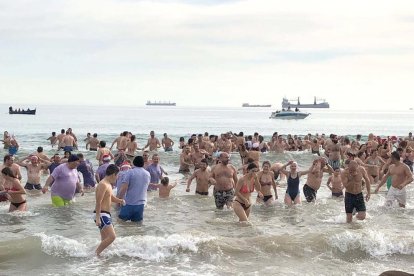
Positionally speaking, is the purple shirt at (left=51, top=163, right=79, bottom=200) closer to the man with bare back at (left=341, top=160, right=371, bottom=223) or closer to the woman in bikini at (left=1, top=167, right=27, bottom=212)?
the woman in bikini at (left=1, top=167, right=27, bottom=212)

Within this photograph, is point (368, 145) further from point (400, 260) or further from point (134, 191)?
point (134, 191)

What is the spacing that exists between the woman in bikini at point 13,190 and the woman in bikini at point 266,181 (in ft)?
17.8

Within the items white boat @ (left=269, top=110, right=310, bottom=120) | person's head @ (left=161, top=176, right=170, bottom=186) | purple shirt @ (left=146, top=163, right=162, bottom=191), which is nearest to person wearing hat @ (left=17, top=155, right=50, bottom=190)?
purple shirt @ (left=146, top=163, right=162, bottom=191)

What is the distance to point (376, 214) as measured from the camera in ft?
39.1

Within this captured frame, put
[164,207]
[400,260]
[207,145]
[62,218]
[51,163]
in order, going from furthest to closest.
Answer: [207,145], [51,163], [164,207], [62,218], [400,260]

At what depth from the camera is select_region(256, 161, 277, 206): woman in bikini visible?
483 inches

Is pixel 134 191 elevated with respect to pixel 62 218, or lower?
elevated

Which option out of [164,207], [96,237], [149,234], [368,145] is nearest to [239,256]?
[149,234]

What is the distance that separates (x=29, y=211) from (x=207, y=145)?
11.1 metres

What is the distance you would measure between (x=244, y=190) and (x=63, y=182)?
3938 millimetres

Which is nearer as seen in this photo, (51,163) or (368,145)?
(51,163)

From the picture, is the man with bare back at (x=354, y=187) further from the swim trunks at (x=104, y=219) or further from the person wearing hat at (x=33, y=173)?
the person wearing hat at (x=33, y=173)

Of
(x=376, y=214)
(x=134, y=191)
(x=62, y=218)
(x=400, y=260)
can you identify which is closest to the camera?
(x=400, y=260)

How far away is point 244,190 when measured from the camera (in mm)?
10352
